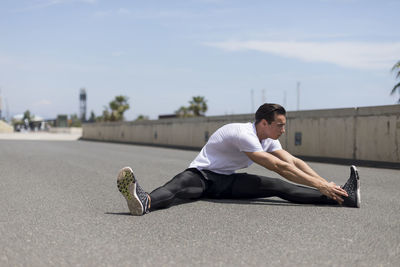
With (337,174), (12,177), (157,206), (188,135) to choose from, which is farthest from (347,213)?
(188,135)

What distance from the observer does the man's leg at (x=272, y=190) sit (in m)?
5.76

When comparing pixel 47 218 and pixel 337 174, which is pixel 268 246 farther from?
pixel 337 174

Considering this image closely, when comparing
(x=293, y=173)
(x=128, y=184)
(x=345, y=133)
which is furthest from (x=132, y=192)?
(x=345, y=133)

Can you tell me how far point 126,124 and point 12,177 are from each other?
2835 cm

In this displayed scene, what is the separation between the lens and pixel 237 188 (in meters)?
5.90

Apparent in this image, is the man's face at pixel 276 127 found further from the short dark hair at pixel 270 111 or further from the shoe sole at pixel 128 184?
the shoe sole at pixel 128 184

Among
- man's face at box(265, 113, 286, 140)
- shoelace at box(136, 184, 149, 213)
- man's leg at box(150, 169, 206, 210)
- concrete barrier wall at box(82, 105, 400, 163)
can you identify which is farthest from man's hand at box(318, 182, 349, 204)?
concrete barrier wall at box(82, 105, 400, 163)

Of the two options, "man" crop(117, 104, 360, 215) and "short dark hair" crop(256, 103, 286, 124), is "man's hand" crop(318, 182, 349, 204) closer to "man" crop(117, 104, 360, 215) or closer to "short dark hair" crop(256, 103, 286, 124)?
"man" crop(117, 104, 360, 215)

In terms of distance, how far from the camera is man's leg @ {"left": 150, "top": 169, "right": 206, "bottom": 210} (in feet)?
17.3

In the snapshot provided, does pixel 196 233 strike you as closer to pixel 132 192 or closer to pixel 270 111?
pixel 132 192

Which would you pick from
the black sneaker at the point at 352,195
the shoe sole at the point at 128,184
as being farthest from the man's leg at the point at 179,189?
the black sneaker at the point at 352,195

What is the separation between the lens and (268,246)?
381 cm

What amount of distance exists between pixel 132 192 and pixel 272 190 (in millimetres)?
1892

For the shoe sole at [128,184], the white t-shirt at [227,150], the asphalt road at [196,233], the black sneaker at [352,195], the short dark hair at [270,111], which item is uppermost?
the short dark hair at [270,111]
